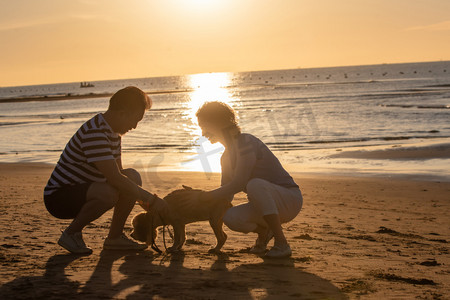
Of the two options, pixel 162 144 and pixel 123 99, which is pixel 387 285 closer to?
pixel 123 99

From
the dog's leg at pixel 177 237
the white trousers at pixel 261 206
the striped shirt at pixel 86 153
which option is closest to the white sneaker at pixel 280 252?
the white trousers at pixel 261 206

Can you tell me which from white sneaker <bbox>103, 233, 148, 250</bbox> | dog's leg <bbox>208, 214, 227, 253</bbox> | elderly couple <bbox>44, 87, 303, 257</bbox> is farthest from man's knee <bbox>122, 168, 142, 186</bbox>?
dog's leg <bbox>208, 214, 227, 253</bbox>

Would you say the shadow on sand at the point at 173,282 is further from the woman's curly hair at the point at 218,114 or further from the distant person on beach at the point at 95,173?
the woman's curly hair at the point at 218,114

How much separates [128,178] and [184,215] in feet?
2.03

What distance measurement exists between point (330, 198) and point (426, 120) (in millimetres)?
20189

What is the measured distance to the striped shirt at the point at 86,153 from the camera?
468 cm

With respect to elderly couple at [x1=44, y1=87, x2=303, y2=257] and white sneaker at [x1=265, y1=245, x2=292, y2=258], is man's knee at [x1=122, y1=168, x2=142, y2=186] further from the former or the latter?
white sneaker at [x1=265, y1=245, x2=292, y2=258]

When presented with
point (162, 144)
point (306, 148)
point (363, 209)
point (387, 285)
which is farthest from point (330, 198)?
point (162, 144)

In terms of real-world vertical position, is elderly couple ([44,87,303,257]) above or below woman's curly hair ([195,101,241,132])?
below

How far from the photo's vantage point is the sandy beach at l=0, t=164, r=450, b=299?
383 cm

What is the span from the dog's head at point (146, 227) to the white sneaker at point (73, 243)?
527 mm

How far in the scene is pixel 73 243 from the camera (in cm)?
493

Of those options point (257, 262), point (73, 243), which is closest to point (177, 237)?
point (257, 262)

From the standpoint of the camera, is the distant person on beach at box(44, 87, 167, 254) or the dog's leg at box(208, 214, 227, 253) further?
the dog's leg at box(208, 214, 227, 253)
